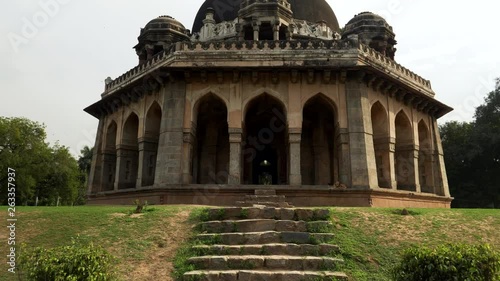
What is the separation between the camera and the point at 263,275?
667 centimetres

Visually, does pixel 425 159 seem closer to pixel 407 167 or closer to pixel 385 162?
pixel 407 167

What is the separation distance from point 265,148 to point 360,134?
609 centimetres

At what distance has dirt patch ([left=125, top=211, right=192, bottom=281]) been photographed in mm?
6848

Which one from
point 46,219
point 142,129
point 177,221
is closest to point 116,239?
point 177,221

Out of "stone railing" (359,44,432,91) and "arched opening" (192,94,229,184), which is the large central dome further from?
"arched opening" (192,94,229,184)

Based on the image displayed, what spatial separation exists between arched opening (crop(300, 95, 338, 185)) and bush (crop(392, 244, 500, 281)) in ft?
42.5

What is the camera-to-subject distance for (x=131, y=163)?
1906 centimetres

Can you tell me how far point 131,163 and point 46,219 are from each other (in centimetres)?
971

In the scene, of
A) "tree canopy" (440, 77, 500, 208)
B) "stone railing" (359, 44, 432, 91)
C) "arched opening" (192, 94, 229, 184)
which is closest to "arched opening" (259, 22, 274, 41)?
"arched opening" (192, 94, 229, 184)

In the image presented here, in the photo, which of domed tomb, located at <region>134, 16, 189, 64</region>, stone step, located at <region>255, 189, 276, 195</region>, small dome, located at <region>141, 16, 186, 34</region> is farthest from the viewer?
small dome, located at <region>141, 16, 186, 34</region>

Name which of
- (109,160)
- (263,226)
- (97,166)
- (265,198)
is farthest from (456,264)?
(97,166)

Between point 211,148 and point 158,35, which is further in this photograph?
point 158,35

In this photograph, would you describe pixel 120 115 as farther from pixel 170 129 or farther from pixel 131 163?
pixel 170 129

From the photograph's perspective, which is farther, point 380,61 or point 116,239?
point 380,61
